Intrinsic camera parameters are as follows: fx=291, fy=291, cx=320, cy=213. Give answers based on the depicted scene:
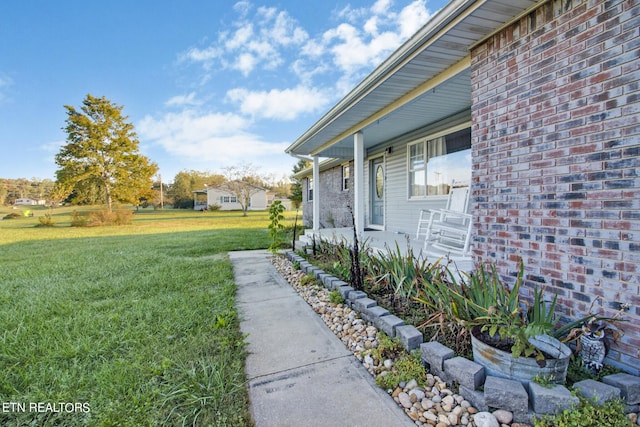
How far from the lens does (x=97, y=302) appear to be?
363 cm

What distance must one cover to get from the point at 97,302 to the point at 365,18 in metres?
9.96

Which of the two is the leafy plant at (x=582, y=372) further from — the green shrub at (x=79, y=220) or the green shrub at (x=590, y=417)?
the green shrub at (x=79, y=220)

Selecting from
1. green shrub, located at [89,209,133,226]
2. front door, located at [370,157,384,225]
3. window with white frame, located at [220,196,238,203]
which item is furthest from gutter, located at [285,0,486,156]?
window with white frame, located at [220,196,238,203]

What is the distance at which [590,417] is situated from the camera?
141 centimetres

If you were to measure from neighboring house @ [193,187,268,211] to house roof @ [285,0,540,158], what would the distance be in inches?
1376

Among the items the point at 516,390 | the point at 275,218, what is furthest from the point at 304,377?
the point at 275,218

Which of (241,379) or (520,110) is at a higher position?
(520,110)

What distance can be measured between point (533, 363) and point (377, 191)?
22.6ft

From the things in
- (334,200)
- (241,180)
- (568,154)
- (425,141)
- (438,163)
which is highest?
(241,180)

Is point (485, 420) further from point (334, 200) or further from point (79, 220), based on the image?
point (79, 220)

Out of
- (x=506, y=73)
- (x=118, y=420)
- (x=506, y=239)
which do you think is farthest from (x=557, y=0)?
(x=118, y=420)

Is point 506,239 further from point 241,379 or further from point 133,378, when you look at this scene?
point 133,378

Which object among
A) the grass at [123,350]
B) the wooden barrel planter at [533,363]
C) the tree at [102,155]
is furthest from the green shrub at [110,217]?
the wooden barrel planter at [533,363]

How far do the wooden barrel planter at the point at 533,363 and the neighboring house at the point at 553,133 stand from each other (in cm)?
53
